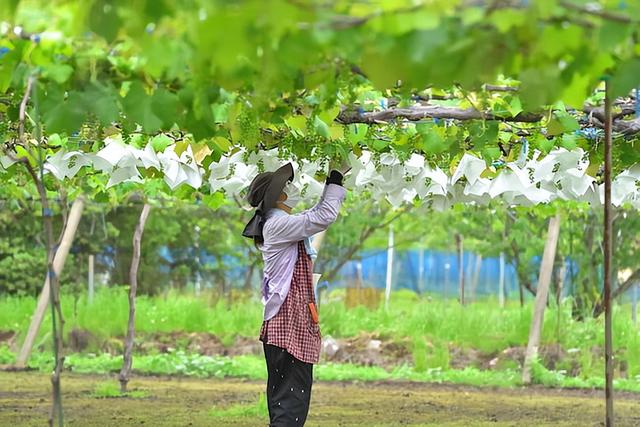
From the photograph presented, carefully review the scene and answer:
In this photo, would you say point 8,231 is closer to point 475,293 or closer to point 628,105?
point 475,293

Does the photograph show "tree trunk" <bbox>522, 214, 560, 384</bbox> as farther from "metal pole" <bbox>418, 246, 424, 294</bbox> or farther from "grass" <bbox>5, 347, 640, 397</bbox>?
"metal pole" <bbox>418, 246, 424, 294</bbox>

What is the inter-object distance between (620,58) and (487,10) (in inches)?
20.9

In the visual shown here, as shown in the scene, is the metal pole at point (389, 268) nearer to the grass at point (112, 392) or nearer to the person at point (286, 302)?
the grass at point (112, 392)

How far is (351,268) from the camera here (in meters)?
17.0

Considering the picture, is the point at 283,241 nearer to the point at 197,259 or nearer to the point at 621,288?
the point at 621,288

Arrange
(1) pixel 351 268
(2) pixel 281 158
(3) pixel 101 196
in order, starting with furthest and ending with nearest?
(1) pixel 351 268 < (3) pixel 101 196 < (2) pixel 281 158

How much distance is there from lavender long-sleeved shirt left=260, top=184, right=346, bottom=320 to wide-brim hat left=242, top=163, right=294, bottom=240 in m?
0.05

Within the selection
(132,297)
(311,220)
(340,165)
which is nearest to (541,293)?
(132,297)

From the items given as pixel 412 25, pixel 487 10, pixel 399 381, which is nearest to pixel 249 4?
pixel 412 25

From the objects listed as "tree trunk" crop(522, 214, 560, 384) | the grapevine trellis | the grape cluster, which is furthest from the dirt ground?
the grape cluster

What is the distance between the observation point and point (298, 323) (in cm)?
527

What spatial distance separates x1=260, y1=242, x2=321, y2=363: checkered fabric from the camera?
5.22 m

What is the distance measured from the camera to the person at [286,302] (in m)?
5.22

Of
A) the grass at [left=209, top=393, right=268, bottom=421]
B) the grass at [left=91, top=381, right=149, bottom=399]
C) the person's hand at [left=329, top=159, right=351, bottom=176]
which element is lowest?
the grass at [left=209, top=393, right=268, bottom=421]
